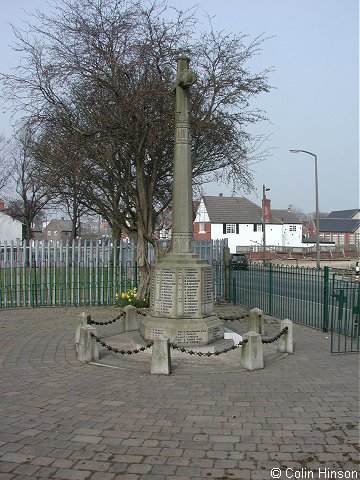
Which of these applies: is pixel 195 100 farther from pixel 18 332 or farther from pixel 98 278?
pixel 18 332

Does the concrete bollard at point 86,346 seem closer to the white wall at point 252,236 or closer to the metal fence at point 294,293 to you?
the metal fence at point 294,293

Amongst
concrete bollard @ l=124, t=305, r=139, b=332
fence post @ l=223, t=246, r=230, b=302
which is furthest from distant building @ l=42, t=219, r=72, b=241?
concrete bollard @ l=124, t=305, r=139, b=332

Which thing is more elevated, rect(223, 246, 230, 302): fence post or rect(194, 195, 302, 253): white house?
rect(194, 195, 302, 253): white house

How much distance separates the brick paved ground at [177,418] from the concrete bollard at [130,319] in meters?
2.37

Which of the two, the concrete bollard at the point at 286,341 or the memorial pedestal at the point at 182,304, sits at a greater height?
the memorial pedestal at the point at 182,304

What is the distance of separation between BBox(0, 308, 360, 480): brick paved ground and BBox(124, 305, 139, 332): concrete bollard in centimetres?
237

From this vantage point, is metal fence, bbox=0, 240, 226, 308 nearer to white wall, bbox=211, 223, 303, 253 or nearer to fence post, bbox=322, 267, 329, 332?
fence post, bbox=322, 267, 329, 332

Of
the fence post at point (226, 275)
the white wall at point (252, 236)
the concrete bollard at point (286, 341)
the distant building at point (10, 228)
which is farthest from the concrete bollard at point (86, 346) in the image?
the white wall at point (252, 236)

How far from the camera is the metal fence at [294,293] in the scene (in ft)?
38.3

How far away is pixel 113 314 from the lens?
13.8 meters

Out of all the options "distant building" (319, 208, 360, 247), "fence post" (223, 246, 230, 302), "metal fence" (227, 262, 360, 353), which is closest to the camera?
"metal fence" (227, 262, 360, 353)

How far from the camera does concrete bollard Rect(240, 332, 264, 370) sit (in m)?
7.33

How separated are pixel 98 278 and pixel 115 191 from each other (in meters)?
Answer: 5.45

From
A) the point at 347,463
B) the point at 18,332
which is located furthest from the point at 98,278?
the point at 347,463
